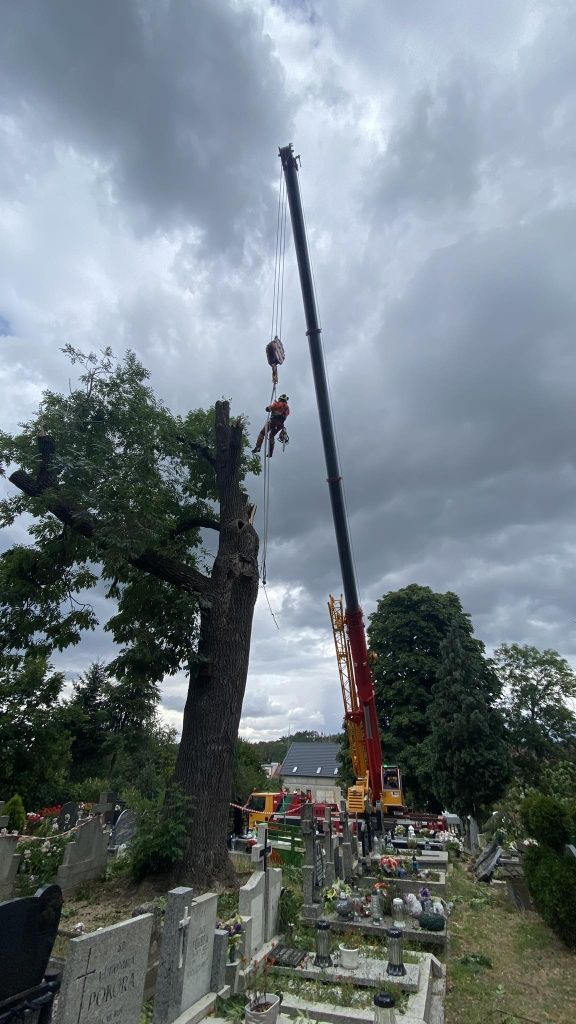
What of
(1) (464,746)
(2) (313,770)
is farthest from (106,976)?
(2) (313,770)

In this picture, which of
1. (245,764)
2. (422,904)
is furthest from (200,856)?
(245,764)

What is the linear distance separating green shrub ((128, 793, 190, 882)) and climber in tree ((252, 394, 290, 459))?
7.18 metres

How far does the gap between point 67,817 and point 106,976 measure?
13.5 metres

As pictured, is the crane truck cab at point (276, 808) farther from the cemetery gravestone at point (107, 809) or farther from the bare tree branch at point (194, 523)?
the bare tree branch at point (194, 523)

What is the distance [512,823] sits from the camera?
Answer: 12.9 meters

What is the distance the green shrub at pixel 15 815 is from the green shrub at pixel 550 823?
11.9 meters

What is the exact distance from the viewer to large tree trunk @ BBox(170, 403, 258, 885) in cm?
841

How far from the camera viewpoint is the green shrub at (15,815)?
13.1 m

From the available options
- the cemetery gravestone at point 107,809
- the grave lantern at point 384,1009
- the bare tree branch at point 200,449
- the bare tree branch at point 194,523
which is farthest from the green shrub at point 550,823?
the cemetery gravestone at point 107,809

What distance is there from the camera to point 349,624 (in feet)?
45.9

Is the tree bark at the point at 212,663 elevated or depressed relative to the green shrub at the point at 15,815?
elevated

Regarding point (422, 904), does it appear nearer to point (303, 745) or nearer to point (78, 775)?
point (78, 775)

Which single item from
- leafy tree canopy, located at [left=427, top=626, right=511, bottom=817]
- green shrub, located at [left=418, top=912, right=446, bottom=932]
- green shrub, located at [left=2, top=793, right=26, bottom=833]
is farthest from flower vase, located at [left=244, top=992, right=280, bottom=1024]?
leafy tree canopy, located at [left=427, top=626, right=511, bottom=817]

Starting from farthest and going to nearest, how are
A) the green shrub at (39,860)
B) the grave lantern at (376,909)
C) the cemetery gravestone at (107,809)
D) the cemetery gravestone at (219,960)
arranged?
the cemetery gravestone at (107,809)
the green shrub at (39,860)
the grave lantern at (376,909)
the cemetery gravestone at (219,960)
